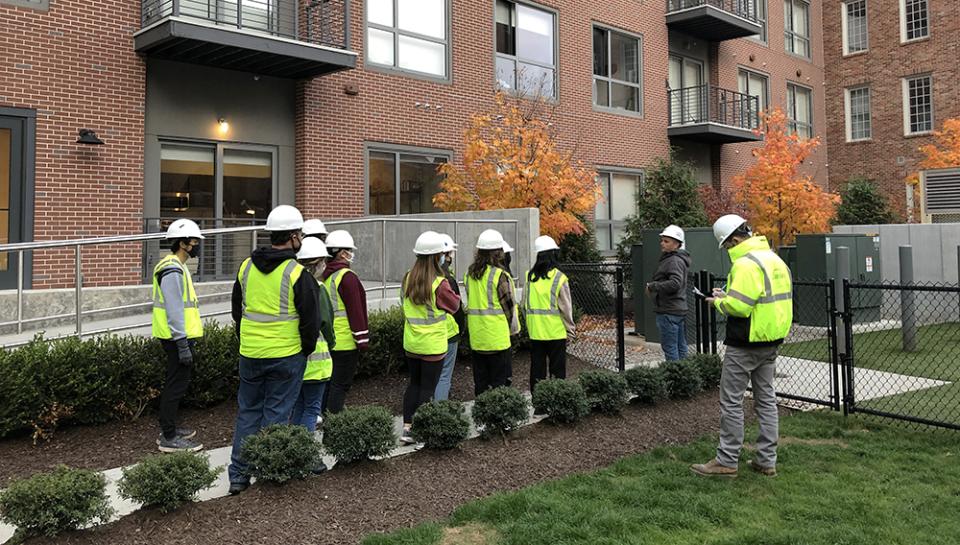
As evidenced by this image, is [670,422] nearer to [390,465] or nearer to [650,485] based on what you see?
[650,485]

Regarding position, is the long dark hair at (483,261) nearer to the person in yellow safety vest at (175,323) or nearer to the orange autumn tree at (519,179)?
the person in yellow safety vest at (175,323)

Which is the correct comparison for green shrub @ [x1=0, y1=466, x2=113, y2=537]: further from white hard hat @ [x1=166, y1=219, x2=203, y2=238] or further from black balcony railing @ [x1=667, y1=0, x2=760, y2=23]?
black balcony railing @ [x1=667, y1=0, x2=760, y2=23]

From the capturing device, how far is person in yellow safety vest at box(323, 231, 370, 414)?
5.85 m

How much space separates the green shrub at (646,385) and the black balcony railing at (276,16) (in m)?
8.12

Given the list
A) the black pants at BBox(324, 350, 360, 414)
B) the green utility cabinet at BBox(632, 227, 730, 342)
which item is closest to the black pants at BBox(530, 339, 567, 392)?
the black pants at BBox(324, 350, 360, 414)

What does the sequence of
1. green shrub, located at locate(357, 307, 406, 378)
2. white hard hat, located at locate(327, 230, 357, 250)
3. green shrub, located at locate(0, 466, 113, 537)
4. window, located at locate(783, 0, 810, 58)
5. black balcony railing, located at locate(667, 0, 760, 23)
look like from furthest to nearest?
window, located at locate(783, 0, 810, 58), black balcony railing, located at locate(667, 0, 760, 23), green shrub, located at locate(357, 307, 406, 378), white hard hat, located at locate(327, 230, 357, 250), green shrub, located at locate(0, 466, 113, 537)

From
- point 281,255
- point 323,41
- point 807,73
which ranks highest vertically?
point 807,73

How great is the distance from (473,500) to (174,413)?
2.96 meters

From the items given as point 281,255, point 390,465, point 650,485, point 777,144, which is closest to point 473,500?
point 390,465

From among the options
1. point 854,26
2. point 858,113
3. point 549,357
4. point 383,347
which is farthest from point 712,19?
point 549,357

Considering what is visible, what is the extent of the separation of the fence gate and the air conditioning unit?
858cm

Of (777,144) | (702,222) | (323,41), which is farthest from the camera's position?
(777,144)

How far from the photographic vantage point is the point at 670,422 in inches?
259

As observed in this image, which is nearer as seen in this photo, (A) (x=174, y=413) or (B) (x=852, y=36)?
(A) (x=174, y=413)
